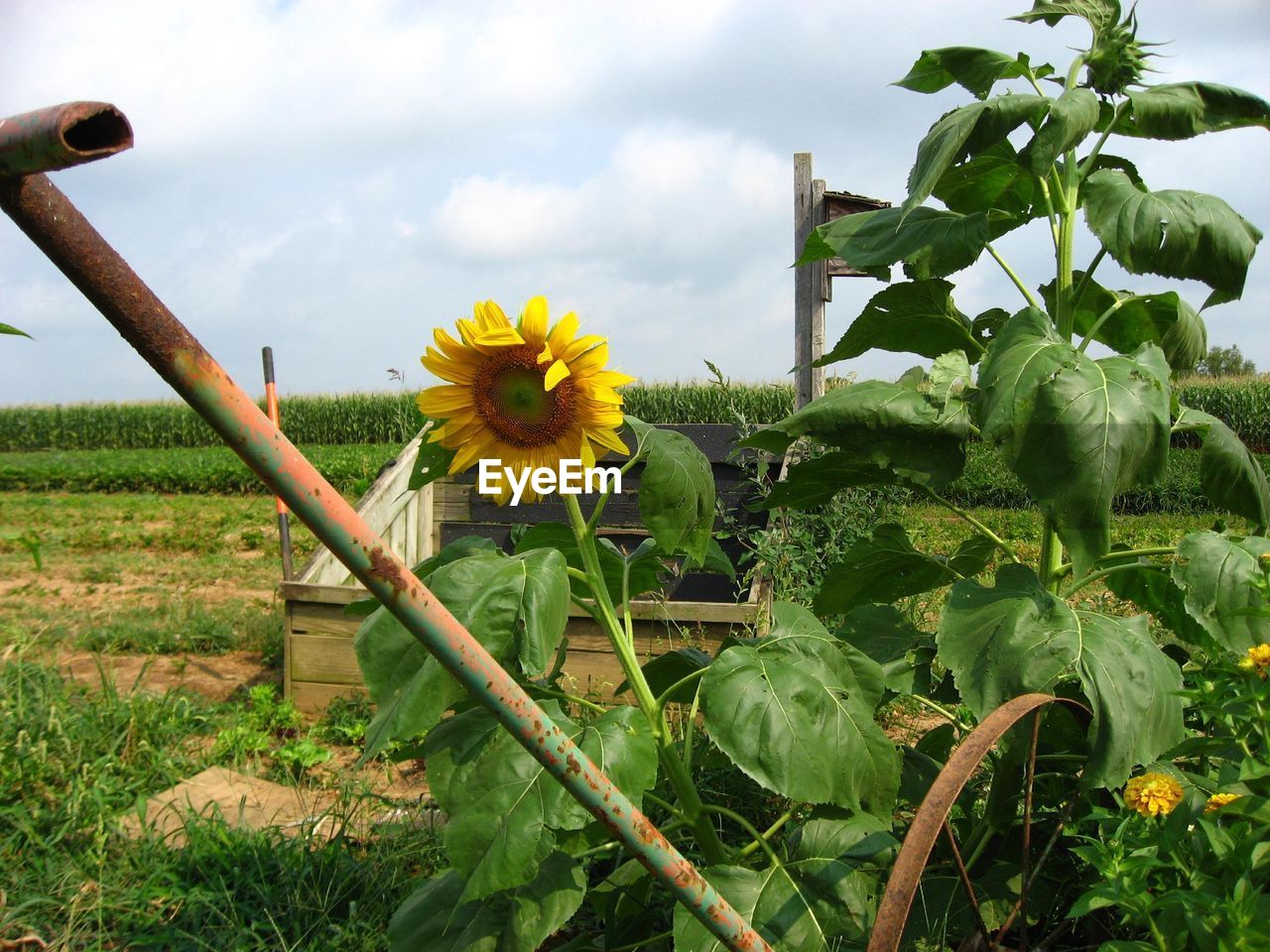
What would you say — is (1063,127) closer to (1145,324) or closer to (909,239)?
(909,239)

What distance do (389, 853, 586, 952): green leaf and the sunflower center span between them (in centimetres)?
72

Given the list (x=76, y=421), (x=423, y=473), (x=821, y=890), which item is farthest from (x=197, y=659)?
(x=76, y=421)

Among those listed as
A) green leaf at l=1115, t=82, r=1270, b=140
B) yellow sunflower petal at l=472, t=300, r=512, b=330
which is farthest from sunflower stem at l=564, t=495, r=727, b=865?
green leaf at l=1115, t=82, r=1270, b=140

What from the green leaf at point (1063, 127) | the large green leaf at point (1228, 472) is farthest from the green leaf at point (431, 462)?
the large green leaf at point (1228, 472)

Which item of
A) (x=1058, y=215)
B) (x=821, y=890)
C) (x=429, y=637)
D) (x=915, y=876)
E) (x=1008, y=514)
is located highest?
(x=1058, y=215)

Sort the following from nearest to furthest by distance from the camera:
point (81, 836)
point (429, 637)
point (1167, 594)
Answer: point (429, 637) → point (1167, 594) → point (81, 836)

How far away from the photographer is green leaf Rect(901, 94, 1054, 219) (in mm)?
1781

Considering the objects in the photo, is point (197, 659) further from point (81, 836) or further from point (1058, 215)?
point (1058, 215)

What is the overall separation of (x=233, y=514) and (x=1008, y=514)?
830 cm

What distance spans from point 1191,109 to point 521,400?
1410 millimetres

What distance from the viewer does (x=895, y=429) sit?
1.87m

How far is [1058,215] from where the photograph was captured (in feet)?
7.22

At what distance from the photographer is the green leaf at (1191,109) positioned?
200cm

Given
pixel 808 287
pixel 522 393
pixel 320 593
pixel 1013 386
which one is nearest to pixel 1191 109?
pixel 1013 386
